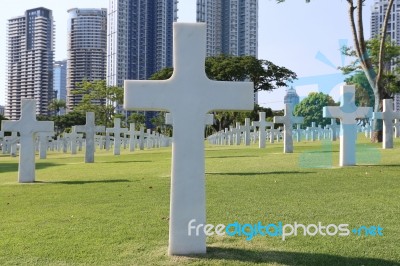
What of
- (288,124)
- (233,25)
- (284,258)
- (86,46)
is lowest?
(284,258)

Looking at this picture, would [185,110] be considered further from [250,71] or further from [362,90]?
[250,71]

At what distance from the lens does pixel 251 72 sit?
4397 centimetres

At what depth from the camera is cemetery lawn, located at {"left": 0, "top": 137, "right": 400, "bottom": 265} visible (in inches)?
162

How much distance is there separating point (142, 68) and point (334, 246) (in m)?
65.5

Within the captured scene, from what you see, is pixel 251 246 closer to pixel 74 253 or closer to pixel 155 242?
pixel 155 242

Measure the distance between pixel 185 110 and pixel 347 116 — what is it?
730 cm

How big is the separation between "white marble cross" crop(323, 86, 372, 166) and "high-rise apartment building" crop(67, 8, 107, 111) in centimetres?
7145

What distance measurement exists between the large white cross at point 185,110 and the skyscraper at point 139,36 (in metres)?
63.7

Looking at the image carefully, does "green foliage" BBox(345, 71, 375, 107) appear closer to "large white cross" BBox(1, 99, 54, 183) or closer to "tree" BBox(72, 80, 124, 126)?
"large white cross" BBox(1, 99, 54, 183)

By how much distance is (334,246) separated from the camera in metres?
4.33

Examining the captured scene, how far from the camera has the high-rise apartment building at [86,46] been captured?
79.6 metres

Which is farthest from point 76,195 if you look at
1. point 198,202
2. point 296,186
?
point 198,202

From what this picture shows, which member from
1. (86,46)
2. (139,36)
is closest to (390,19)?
(139,36)

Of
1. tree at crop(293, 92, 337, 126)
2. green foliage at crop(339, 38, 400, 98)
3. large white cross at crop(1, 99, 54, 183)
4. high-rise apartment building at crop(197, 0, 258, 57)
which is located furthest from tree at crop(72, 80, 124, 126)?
large white cross at crop(1, 99, 54, 183)
